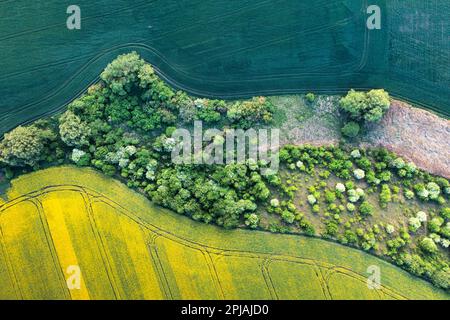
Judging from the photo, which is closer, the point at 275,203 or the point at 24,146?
the point at 24,146

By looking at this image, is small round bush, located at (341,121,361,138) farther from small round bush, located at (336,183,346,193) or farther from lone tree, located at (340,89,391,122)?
small round bush, located at (336,183,346,193)

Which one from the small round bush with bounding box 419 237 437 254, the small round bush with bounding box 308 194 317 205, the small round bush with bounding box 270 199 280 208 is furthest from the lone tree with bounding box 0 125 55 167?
the small round bush with bounding box 419 237 437 254

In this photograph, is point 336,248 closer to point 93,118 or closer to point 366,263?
point 366,263

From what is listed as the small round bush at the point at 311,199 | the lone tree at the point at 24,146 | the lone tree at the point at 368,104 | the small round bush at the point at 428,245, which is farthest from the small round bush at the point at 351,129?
the lone tree at the point at 24,146

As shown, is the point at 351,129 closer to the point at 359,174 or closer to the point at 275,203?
the point at 359,174

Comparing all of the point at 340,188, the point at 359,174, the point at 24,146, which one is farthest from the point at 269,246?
the point at 24,146

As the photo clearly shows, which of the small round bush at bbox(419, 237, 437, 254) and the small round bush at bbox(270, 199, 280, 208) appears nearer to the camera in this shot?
the small round bush at bbox(419, 237, 437, 254)

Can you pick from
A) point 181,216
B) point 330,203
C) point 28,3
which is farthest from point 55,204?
point 330,203
